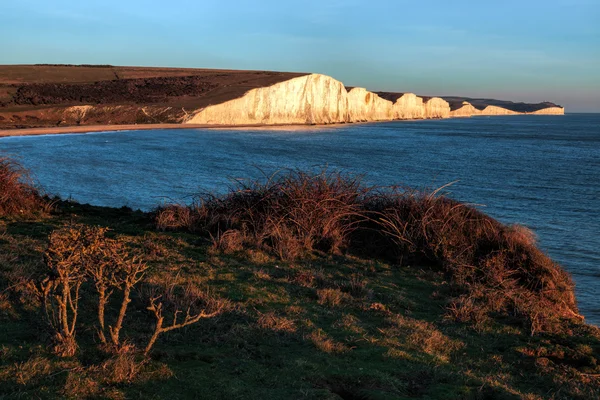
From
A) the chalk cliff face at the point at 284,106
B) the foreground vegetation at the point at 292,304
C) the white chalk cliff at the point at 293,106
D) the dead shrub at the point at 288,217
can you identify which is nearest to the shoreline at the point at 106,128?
the chalk cliff face at the point at 284,106

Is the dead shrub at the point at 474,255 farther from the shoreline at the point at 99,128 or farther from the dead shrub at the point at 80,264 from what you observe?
the shoreline at the point at 99,128

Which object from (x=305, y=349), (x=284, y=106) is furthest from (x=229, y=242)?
(x=284, y=106)

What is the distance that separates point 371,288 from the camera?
28.6 ft

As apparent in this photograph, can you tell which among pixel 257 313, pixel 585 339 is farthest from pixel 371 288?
pixel 585 339

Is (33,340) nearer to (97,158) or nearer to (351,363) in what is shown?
(351,363)

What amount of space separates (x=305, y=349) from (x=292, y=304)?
1712 millimetres

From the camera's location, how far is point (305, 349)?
576 cm

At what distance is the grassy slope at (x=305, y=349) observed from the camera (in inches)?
182

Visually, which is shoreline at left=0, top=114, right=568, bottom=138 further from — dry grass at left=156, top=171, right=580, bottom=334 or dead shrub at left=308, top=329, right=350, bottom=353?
dead shrub at left=308, top=329, right=350, bottom=353

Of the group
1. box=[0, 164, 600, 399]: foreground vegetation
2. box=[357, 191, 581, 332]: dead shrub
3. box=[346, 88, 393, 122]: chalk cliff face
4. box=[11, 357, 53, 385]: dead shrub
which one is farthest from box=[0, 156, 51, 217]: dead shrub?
box=[346, 88, 393, 122]: chalk cliff face

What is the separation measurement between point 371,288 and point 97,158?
1497 inches

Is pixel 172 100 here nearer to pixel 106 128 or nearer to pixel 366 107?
pixel 106 128

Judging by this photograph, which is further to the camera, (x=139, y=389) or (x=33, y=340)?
(x=33, y=340)

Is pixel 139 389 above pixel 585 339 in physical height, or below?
above
